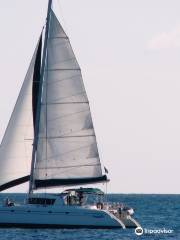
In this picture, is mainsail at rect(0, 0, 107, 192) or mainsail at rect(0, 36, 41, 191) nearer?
mainsail at rect(0, 0, 107, 192)

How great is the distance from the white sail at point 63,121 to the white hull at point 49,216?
221cm

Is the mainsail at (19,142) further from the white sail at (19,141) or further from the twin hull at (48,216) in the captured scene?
the twin hull at (48,216)

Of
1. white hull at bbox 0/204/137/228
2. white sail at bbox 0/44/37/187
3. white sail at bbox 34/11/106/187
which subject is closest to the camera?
white hull at bbox 0/204/137/228

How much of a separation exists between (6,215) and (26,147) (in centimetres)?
443

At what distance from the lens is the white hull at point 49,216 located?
63594 mm

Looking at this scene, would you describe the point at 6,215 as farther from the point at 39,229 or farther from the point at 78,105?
the point at 78,105

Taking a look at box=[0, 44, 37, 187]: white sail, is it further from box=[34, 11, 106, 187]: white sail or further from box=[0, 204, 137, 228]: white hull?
box=[0, 204, 137, 228]: white hull

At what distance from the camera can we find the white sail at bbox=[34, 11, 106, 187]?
2530 inches

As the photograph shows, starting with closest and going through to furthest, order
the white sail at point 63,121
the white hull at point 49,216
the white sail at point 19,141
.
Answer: the white hull at point 49,216
the white sail at point 63,121
the white sail at point 19,141

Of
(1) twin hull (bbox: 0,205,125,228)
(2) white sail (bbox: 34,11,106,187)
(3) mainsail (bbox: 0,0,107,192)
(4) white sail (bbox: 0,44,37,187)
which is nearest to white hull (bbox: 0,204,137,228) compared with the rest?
(1) twin hull (bbox: 0,205,125,228)

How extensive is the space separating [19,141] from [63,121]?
299 cm

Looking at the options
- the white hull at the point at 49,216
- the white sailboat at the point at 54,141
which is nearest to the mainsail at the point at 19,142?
the white sailboat at the point at 54,141

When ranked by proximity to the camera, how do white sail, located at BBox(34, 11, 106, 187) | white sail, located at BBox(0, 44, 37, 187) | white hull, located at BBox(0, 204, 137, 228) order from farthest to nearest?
white sail, located at BBox(0, 44, 37, 187) → white sail, located at BBox(34, 11, 106, 187) → white hull, located at BBox(0, 204, 137, 228)

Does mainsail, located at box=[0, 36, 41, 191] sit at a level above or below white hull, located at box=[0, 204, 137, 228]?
above
